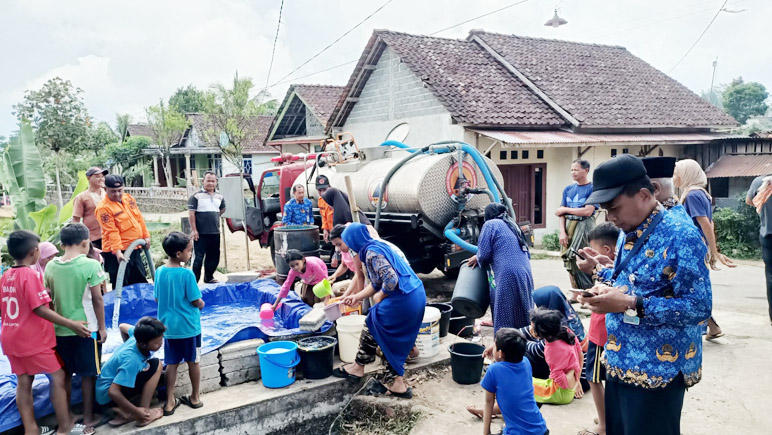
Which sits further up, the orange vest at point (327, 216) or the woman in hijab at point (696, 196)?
the woman in hijab at point (696, 196)

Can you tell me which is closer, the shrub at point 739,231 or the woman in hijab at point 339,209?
the woman in hijab at point 339,209

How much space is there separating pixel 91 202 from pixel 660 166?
20.9ft

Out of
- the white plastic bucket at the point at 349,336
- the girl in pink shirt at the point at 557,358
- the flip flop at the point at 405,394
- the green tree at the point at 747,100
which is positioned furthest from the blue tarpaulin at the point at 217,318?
the green tree at the point at 747,100

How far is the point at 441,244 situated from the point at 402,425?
3.73m

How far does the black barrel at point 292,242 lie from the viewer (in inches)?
297

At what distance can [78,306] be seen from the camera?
3.90 metres

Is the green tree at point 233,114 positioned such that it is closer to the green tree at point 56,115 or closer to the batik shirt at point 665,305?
the green tree at point 56,115

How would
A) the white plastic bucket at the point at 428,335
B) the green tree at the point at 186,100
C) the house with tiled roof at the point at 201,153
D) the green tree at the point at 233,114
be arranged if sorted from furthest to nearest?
the green tree at the point at 186,100 < the house with tiled roof at the point at 201,153 < the green tree at the point at 233,114 < the white plastic bucket at the point at 428,335

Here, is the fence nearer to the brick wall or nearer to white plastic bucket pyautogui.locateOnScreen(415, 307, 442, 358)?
the brick wall

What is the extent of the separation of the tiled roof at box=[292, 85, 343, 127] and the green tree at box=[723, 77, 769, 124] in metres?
26.1

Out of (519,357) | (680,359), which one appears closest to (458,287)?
(519,357)

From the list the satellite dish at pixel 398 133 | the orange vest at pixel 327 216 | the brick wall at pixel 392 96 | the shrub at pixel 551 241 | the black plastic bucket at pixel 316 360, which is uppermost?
the brick wall at pixel 392 96

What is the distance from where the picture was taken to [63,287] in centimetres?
386

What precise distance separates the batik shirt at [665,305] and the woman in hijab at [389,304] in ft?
7.09
